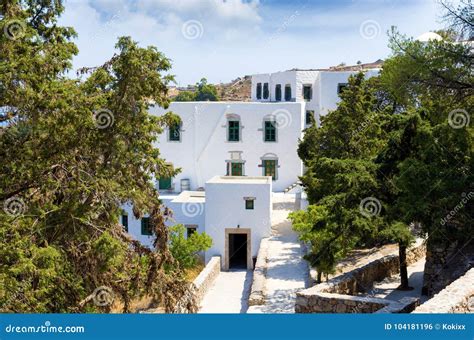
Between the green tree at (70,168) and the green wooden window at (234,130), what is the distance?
18.6 metres

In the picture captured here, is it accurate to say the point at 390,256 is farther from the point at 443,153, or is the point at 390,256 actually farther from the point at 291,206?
the point at 291,206

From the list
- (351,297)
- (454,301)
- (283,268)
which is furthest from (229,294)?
(454,301)

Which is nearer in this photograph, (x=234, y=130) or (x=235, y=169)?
(x=234, y=130)

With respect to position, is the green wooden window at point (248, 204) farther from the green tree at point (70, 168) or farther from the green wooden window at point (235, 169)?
the green tree at point (70, 168)

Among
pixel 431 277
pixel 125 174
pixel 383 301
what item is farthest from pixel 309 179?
pixel 125 174

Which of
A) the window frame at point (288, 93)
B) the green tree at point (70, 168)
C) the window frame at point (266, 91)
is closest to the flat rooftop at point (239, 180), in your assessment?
the green tree at point (70, 168)

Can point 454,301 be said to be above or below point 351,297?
above

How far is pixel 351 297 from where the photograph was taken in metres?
11.0

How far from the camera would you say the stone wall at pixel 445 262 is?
38.3ft

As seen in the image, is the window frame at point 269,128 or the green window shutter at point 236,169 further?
the green window shutter at point 236,169

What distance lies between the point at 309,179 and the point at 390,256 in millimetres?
4684

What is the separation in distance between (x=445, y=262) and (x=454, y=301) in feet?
15.5

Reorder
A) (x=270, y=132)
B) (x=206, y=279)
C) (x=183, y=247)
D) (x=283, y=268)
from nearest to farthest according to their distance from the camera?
1. (x=206, y=279)
2. (x=283, y=268)
3. (x=183, y=247)
4. (x=270, y=132)

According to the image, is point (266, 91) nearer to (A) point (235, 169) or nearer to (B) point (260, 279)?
(A) point (235, 169)
